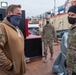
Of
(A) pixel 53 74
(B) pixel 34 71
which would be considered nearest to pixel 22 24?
(B) pixel 34 71

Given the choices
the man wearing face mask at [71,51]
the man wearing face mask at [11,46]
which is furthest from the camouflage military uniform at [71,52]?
the man wearing face mask at [11,46]

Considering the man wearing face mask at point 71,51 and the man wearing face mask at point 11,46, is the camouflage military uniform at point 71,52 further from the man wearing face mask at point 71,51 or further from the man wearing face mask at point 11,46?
the man wearing face mask at point 11,46

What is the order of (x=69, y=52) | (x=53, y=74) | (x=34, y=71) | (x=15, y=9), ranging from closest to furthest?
(x=15, y=9) → (x=69, y=52) → (x=53, y=74) → (x=34, y=71)

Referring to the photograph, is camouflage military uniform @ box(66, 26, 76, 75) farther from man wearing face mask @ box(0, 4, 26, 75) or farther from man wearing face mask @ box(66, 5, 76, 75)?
man wearing face mask @ box(0, 4, 26, 75)

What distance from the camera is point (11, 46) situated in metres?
2.45

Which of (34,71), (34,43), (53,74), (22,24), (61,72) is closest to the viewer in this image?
(61,72)

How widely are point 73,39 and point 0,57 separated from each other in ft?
3.37

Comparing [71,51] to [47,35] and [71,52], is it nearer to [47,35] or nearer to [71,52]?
[71,52]

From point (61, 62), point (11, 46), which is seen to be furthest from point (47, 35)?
point (11, 46)

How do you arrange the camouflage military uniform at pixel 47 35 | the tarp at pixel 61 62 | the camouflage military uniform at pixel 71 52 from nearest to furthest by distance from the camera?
the camouflage military uniform at pixel 71 52
the tarp at pixel 61 62
the camouflage military uniform at pixel 47 35

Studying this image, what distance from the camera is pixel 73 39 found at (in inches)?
108

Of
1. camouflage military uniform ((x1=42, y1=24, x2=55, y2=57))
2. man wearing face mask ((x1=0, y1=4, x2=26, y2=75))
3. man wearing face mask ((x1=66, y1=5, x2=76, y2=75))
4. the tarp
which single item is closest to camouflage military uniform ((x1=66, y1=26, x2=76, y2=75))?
man wearing face mask ((x1=66, y1=5, x2=76, y2=75))

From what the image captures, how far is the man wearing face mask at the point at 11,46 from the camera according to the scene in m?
2.37

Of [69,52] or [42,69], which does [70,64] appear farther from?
[42,69]
